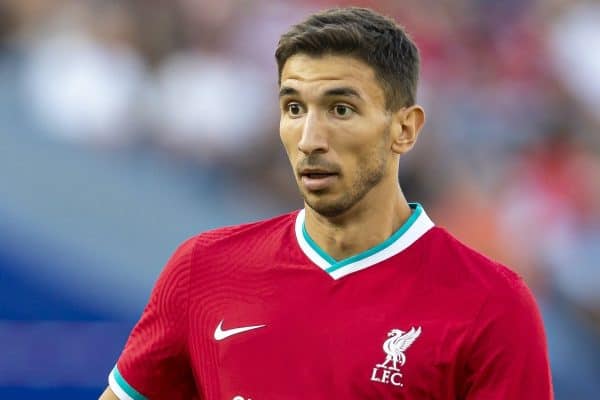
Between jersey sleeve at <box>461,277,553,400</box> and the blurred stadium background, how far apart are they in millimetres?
3711

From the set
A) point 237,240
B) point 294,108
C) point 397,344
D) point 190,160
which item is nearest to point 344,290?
point 397,344

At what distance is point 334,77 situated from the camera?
3010 millimetres

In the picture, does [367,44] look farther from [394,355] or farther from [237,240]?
[394,355]

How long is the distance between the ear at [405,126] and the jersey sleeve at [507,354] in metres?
0.47

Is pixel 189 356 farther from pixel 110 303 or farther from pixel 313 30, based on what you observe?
pixel 110 303

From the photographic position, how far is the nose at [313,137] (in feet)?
9.75

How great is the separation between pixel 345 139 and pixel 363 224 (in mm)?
260

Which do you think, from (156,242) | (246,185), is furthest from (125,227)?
(246,185)

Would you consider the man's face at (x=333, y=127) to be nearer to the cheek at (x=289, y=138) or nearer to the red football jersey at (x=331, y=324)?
the cheek at (x=289, y=138)

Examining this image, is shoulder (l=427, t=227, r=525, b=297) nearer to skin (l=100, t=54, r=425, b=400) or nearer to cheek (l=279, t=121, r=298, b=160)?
skin (l=100, t=54, r=425, b=400)

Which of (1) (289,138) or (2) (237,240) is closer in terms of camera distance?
(1) (289,138)

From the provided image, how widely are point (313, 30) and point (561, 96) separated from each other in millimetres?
5223

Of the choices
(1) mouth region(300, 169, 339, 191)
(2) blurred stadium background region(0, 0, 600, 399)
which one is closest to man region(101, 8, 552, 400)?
(1) mouth region(300, 169, 339, 191)

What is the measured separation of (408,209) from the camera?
3234 mm
